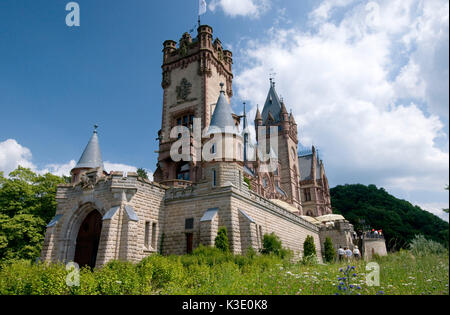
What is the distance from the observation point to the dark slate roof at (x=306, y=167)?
64.0 meters

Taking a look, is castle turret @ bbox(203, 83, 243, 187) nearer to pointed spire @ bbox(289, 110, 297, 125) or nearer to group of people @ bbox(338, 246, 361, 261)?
→ group of people @ bbox(338, 246, 361, 261)

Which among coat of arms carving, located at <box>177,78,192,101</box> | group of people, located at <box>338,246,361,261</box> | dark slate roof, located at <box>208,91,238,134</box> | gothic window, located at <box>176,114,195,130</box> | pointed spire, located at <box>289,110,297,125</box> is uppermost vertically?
pointed spire, located at <box>289,110,297,125</box>

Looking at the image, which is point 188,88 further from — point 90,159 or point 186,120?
point 90,159

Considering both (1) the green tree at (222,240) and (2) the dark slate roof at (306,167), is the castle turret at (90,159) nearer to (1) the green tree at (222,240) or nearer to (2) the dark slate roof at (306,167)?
(1) the green tree at (222,240)

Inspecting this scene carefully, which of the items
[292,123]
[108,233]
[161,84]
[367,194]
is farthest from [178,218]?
[367,194]

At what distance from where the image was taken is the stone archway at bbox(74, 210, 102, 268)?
19.8m

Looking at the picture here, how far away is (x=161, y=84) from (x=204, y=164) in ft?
49.1

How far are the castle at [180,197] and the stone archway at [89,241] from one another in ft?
0.21

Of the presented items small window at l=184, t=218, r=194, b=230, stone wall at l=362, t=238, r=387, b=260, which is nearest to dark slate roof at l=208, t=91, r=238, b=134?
small window at l=184, t=218, r=194, b=230

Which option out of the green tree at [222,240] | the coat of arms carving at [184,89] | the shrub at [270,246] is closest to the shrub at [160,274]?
the green tree at [222,240]

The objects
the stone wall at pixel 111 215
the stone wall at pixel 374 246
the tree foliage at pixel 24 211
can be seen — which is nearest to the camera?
the stone wall at pixel 111 215

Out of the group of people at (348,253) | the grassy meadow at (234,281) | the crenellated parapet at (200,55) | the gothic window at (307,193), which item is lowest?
the grassy meadow at (234,281)

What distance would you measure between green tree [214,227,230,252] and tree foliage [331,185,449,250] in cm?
4379
